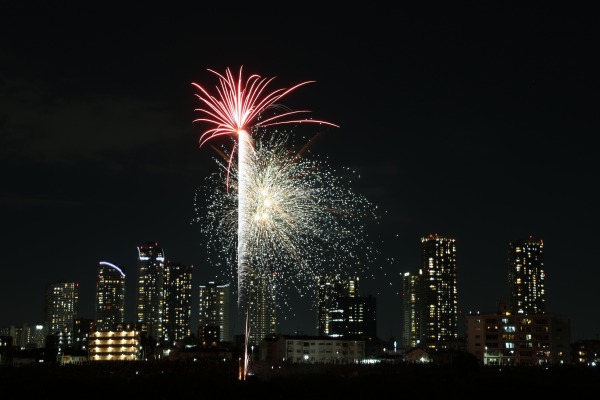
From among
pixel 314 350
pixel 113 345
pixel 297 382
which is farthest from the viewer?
pixel 113 345

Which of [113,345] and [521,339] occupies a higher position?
[521,339]

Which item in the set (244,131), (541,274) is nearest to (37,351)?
(244,131)

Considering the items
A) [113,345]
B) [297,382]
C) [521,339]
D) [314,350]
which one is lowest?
[297,382]

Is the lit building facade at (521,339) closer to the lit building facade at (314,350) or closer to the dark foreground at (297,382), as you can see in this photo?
the lit building facade at (314,350)

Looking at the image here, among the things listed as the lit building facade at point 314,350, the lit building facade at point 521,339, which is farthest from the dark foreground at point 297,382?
the lit building facade at point 521,339

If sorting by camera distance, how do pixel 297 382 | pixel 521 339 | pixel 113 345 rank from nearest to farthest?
pixel 297 382
pixel 521 339
pixel 113 345

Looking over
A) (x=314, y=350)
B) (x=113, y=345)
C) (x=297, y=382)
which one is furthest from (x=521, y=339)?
(x=113, y=345)

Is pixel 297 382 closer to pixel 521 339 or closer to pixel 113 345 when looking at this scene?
pixel 521 339
